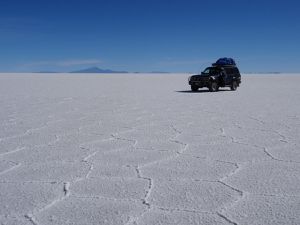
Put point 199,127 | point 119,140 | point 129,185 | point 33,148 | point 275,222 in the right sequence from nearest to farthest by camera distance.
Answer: point 275,222 → point 129,185 → point 33,148 → point 119,140 → point 199,127

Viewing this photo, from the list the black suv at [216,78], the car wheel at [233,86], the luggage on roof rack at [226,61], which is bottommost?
the car wheel at [233,86]

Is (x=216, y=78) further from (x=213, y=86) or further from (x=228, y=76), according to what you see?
(x=228, y=76)

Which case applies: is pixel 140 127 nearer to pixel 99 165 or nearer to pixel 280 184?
pixel 99 165

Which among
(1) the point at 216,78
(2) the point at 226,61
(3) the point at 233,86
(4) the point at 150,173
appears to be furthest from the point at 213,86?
(4) the point at 150,173

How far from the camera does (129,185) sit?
12.1 feet

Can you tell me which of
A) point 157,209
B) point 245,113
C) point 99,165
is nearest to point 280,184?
point 157,209

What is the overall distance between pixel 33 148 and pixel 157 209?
285cm

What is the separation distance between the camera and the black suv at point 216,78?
63.2 ft

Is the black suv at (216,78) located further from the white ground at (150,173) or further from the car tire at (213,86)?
the white ground at (150,173)

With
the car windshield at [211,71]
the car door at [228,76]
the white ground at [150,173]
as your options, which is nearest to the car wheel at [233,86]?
the car door at [228,76]

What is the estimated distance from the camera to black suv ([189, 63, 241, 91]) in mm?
19250

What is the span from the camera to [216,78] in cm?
1972

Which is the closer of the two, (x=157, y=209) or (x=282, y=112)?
(x=157, y=209)

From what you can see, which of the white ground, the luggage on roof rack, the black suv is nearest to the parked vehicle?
the black suv
